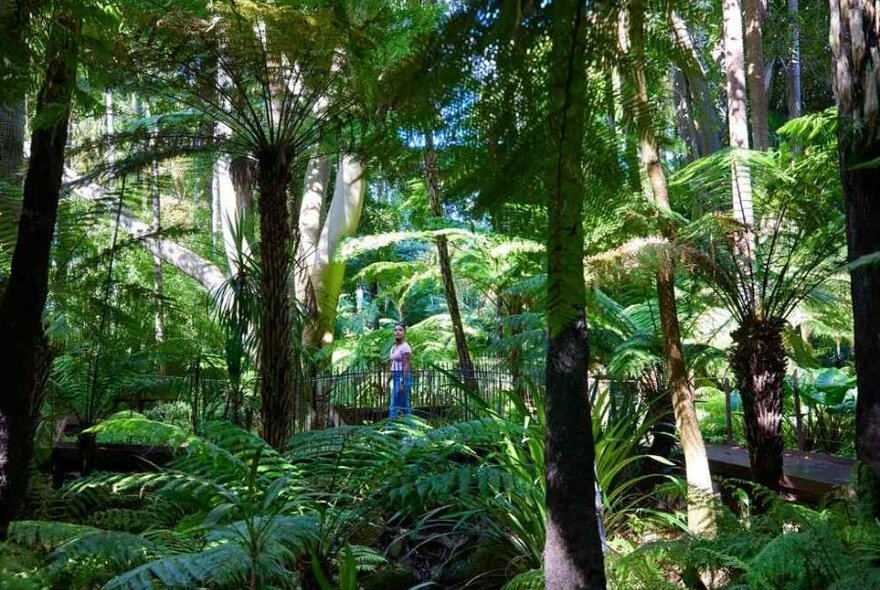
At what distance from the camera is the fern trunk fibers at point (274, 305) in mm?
5781

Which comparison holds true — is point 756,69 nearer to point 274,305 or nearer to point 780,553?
point 274,305

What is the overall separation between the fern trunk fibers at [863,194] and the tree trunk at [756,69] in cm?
637

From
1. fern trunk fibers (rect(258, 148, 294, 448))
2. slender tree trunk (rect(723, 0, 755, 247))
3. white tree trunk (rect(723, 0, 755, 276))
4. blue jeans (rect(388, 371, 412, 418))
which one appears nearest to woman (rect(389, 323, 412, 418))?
blue jeans (rect(388, 371, 412, 418))

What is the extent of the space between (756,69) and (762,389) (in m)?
6.75

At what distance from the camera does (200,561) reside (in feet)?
9.95

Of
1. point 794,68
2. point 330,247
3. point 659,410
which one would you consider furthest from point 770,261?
point 794,68

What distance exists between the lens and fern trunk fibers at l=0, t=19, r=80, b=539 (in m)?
3.69

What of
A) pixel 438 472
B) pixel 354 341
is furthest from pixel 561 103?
pixel 354 341

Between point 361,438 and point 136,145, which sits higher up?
point 136,145

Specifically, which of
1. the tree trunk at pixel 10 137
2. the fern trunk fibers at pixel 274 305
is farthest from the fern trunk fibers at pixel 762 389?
the tree trunk at pixel 10 137

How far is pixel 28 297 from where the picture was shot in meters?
3.77

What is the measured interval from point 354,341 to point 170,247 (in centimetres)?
416

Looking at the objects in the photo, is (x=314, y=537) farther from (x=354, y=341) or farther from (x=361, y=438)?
(x=354, y=341)

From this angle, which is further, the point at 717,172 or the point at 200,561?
the point at 717,172
